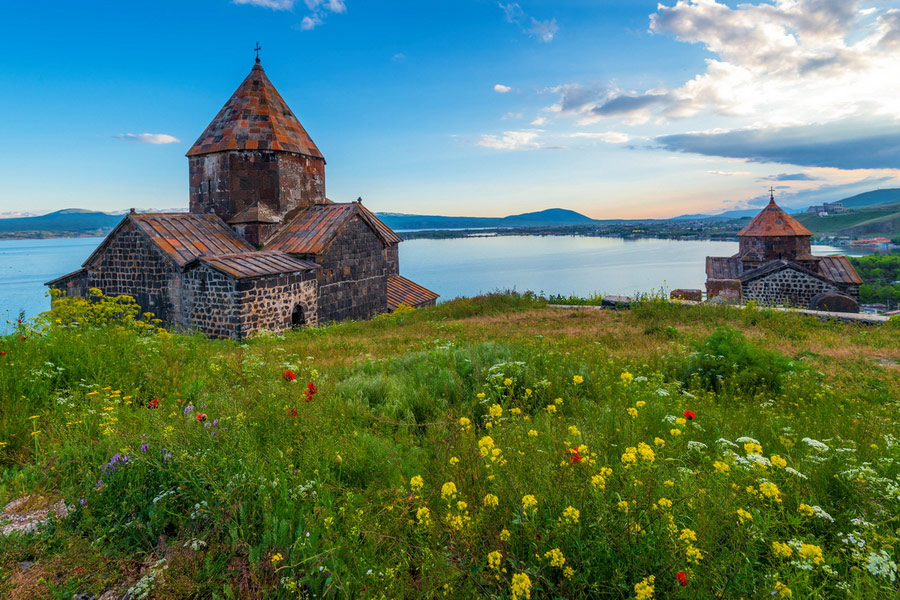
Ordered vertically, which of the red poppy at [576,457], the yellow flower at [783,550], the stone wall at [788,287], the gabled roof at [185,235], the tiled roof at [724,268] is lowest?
the stone wall at [788,287]

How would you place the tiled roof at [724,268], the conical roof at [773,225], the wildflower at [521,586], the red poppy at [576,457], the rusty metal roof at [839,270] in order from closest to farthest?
the wildflower at [521,586] < the red poppy at [576,457] < the rusty metal roof at [839,270] < the conical roof at [773,225] < the tiled roof at [724,268]

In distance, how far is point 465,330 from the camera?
34.6ft

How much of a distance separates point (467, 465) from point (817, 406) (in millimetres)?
4227

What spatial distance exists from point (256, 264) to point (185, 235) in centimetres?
300

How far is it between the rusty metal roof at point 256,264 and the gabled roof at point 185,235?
92 cm

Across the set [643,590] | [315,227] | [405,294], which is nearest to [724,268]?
[405,294]

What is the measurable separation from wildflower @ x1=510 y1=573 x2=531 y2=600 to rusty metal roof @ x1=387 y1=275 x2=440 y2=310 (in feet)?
54.7

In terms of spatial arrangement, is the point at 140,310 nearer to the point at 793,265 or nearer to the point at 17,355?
the point at 17,355

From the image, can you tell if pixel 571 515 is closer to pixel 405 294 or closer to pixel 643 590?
pixel 643 590

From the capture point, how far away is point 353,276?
1634 centimetres

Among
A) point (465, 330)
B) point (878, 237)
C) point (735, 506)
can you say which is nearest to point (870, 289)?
point (465, 330)

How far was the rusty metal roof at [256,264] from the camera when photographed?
11.8 metres

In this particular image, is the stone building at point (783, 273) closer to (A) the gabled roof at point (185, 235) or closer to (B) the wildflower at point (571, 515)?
(A) the gabled roof at point (185, 235)

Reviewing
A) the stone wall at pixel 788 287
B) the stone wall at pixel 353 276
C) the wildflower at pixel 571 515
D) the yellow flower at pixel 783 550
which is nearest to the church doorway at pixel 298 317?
the stone wall at pixel 353 276
